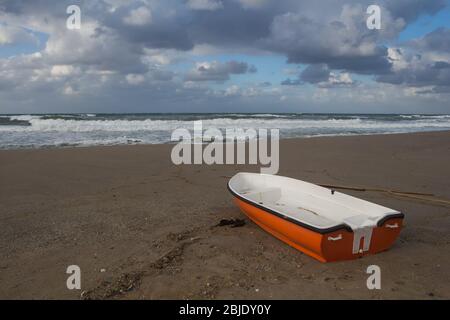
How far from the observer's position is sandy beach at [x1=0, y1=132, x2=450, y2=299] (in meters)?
3.49

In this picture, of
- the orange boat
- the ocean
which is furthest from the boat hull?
the ocean

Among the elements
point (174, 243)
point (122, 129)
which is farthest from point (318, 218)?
point (122, 129)

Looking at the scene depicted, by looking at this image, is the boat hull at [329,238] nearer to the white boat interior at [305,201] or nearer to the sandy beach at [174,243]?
the sandy beach at [174,243]

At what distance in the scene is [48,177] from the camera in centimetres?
813

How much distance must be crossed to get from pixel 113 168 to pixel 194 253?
18.5 feet

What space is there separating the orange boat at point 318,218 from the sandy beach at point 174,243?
0.45ft

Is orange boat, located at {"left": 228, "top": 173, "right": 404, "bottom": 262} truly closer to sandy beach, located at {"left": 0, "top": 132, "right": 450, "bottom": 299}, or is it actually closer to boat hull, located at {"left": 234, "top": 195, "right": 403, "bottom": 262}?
boat hull, located at {"left": 234, "top": 195, "right": 403, "bottom": 262}

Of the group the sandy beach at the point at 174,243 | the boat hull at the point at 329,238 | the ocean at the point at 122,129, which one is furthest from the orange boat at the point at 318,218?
the ocean at the point at 122,129

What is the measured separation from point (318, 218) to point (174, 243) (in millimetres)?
1988

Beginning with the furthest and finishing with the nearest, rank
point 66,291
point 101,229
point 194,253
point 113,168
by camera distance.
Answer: point 113,168 → point 101,229 → point 194,253 → point 66,291

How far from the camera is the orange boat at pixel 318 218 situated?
387cm
